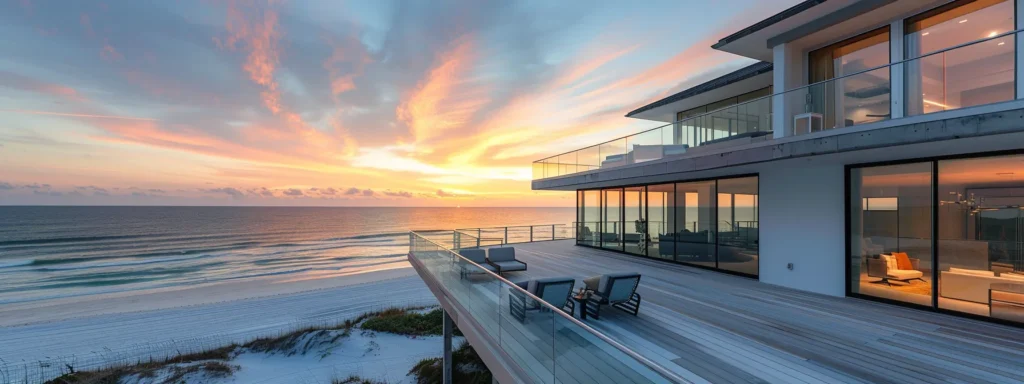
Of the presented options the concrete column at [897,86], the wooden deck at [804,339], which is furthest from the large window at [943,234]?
the concrete column at [897,86]

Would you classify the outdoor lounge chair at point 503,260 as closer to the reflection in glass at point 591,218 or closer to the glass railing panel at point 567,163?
the glass railing panel at point 567,163

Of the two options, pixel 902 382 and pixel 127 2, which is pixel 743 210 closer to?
pixel 902 382

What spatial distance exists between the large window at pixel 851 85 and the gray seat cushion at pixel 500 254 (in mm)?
7097

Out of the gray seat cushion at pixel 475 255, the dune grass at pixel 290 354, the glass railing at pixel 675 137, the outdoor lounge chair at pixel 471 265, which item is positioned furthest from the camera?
→ the dune grass at pixel 290 354

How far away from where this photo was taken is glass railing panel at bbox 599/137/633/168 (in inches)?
483

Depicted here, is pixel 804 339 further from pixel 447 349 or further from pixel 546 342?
pixel 447 349

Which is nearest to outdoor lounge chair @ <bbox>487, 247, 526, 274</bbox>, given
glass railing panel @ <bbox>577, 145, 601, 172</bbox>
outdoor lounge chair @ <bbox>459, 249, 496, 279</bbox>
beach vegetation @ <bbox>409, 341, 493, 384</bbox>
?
outdoor lounge chair @ <bbox>459, 249, 496, 279</bbox>

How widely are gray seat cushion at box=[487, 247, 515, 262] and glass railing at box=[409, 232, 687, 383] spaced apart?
3.36 meters

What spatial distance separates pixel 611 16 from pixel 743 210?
6.97 m

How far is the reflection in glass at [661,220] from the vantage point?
11750mm

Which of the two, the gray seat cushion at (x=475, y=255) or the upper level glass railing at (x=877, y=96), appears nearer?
the upper level glass railing at (x=877, y=96)

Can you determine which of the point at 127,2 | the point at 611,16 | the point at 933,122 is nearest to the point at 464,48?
the point at 611,16

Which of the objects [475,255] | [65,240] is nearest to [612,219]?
[475,255]

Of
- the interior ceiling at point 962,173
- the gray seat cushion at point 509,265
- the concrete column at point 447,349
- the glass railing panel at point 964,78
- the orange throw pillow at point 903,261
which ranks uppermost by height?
the glass railing panel at point 964,78
